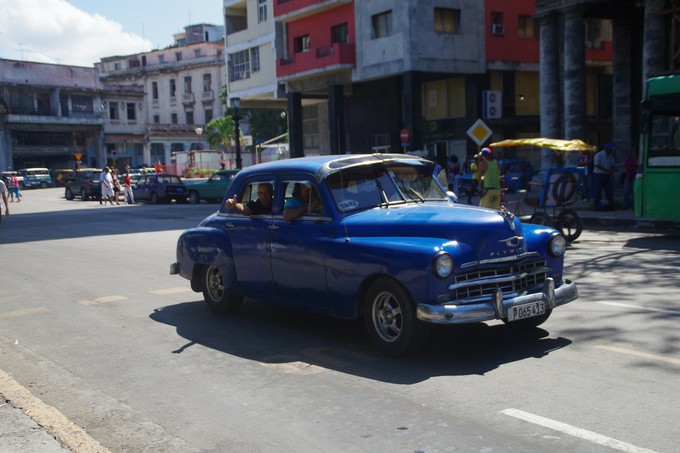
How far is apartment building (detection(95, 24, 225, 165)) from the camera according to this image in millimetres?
79438

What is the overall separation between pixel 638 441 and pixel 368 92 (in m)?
40.2

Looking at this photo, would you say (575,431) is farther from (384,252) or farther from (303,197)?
(303,197)

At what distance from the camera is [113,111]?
256 ft

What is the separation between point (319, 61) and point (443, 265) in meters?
35.2

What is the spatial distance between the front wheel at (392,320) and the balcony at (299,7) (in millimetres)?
34256

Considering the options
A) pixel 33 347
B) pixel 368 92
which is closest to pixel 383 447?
pixel 33 347

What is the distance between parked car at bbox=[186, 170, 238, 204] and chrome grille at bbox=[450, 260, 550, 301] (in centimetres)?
3156

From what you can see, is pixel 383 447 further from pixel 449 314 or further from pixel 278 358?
pixel 278 358

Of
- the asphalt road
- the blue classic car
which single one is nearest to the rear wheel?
the asphalt road

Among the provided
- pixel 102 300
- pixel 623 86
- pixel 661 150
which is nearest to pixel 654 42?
pixel 623 86

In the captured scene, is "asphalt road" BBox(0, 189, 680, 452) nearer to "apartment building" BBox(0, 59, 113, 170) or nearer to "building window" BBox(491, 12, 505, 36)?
"building window" BBox(491, 12, 505, 36)

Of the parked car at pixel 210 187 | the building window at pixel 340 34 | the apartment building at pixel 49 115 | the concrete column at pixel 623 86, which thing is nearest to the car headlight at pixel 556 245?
the concrete column at pixel 623 86

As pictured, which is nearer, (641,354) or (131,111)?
(641,354)

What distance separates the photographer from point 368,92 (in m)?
43.5
